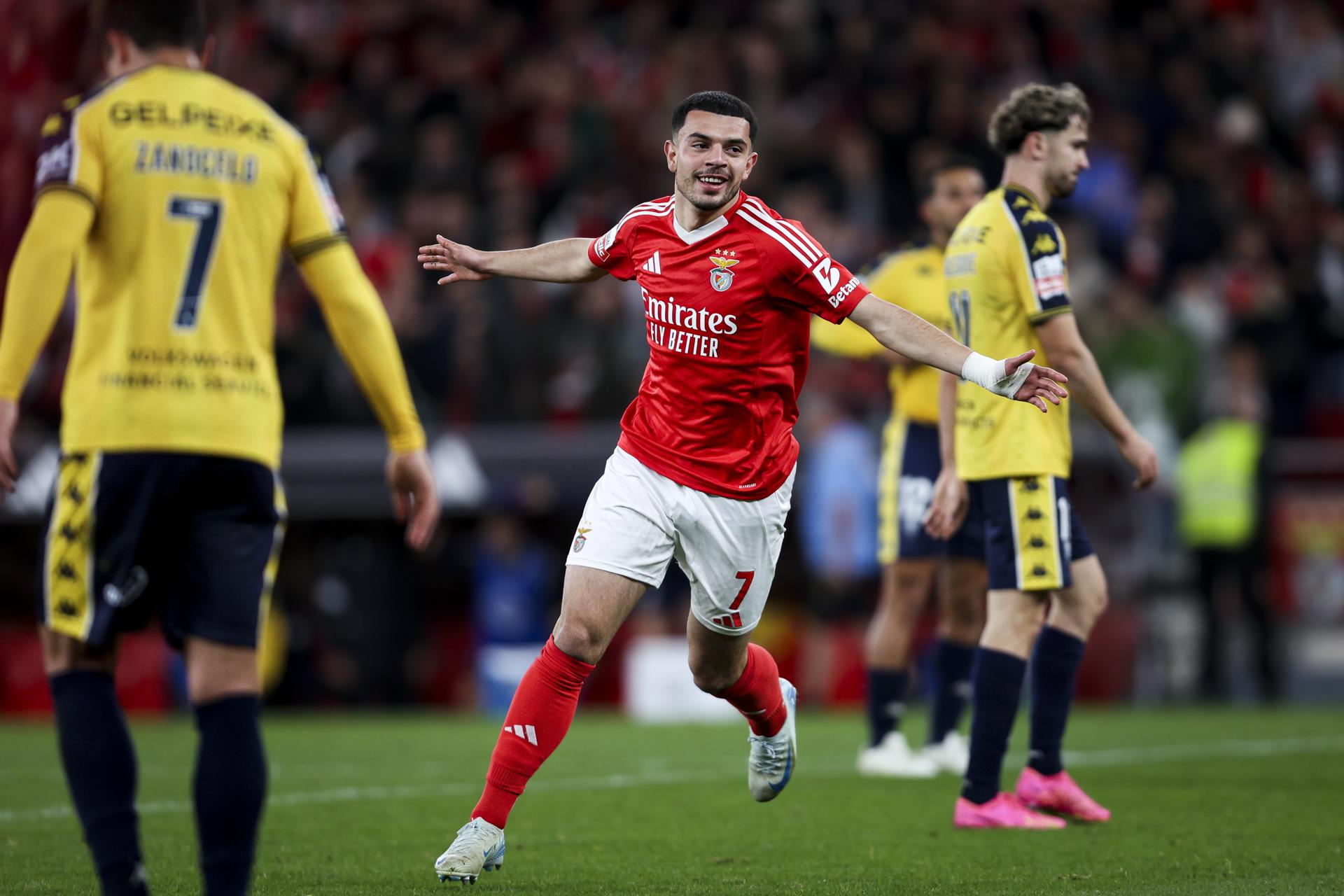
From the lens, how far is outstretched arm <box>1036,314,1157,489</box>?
6.14 metres

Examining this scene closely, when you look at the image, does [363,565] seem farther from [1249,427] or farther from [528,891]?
[528,891]

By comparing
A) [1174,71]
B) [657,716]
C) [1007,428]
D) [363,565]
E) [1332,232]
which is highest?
[1174,71]

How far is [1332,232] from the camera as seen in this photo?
15.5m

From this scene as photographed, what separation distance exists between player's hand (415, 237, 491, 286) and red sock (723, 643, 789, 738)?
150 cm

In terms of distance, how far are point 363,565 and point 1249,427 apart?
705cm

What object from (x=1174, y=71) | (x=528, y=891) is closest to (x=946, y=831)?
(x=528, y=891)

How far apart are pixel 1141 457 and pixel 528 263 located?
2.26 meters

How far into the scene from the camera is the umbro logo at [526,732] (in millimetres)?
5094

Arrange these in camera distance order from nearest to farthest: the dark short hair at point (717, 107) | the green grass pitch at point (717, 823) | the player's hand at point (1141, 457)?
1. the green grass pitch at point (717, 823)
2. the dark short hair at point (717, 107)
3. the player's hand at point (1141, 457)

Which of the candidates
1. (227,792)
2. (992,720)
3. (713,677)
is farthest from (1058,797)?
(227,792)

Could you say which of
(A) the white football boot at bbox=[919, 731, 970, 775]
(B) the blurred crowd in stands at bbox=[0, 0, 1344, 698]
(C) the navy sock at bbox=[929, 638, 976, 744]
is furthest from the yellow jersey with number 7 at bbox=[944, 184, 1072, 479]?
(B) the blurred crowd in stands at bbox=[0, 0, 1344, 698]

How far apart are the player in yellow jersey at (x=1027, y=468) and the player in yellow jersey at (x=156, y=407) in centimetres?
315

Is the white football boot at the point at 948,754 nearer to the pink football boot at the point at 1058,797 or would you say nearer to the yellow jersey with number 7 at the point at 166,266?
the pink football boot at the point at 1058,797

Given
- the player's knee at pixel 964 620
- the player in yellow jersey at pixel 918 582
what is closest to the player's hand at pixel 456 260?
the player in yellow jersey at pixel 918 582
